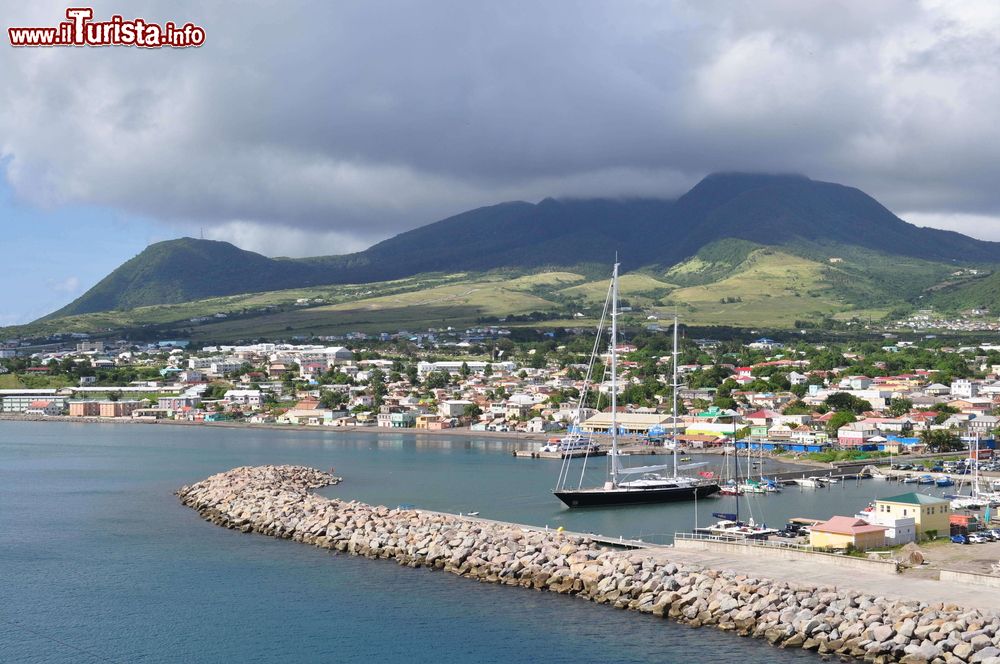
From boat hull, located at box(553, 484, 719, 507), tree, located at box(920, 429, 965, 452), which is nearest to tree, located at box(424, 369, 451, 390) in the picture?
tree, located at box(920, 429, 965, 452)

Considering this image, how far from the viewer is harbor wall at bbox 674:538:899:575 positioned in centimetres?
1835

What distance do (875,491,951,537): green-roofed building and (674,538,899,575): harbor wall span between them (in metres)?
2.81

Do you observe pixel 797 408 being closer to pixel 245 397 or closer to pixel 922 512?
pixel 922 512

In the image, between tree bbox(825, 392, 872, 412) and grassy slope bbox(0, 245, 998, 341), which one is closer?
tree bbox(825, 392, 872, 412)

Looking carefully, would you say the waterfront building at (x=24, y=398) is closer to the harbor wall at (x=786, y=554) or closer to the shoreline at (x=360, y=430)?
the shoreline at (x=360, y=430)

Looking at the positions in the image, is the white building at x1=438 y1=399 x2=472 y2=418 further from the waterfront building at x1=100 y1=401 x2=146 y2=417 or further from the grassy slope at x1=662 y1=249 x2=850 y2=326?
the grassy slope at x1=662 y1=249 x2=850 y2=326

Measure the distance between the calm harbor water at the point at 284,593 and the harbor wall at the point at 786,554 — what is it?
3.22 metres

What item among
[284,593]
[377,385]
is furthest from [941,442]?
[377,385]

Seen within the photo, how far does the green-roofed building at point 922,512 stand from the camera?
21.4 m

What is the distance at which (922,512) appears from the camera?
2144 cm

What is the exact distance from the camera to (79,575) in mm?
21062

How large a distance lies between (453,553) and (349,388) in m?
54.6

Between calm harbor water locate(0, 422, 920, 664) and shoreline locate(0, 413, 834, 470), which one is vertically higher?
calm harbor water locate(0, 422, 920, 664)

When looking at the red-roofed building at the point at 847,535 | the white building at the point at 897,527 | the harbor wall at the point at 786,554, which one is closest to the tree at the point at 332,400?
the harbor wall at the point at 786,554
